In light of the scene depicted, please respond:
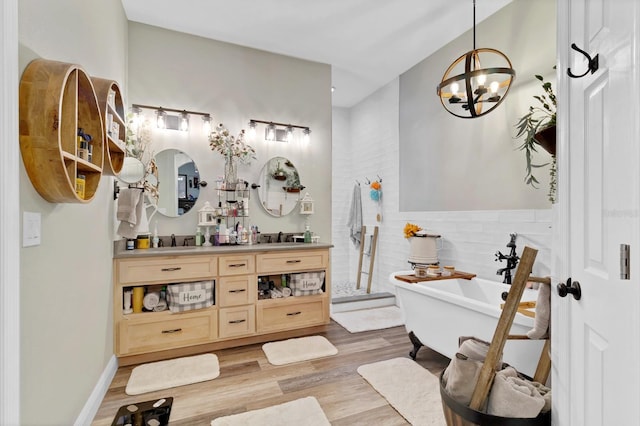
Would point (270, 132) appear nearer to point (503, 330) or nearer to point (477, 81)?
point (477, 81)

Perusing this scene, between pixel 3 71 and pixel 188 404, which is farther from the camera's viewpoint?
pixel 188 404

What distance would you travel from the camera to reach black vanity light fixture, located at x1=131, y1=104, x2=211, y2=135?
3.21 meters

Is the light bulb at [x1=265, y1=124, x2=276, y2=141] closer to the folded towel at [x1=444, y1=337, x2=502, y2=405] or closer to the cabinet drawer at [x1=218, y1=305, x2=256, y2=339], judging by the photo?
the cabinet drawer at [x1=218, y1=305, x2=256, y2=339]

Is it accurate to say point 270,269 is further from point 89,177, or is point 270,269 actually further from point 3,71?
point 3,71

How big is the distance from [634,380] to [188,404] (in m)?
2.30

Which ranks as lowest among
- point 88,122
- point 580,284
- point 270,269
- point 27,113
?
point 270,269

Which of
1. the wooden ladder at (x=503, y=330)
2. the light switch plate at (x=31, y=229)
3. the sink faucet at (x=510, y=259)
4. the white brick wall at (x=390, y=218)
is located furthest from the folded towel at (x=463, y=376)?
the light switch plate at (x=31, y=229)

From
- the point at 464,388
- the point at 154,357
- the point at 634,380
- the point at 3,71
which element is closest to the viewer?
the point at 634,380

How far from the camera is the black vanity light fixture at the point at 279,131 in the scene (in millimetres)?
3688

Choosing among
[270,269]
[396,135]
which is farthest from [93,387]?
[396,135]

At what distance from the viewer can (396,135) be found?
15.0 ft

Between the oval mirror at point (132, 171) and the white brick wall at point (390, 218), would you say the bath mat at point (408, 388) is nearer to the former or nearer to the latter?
the white brick wall at point (390, 218)

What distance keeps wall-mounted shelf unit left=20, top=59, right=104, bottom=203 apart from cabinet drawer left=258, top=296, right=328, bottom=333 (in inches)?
83.2

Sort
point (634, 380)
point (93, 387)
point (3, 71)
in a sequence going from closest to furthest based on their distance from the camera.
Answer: point (634, 380)
point (3, 71)
point (93, 387)
